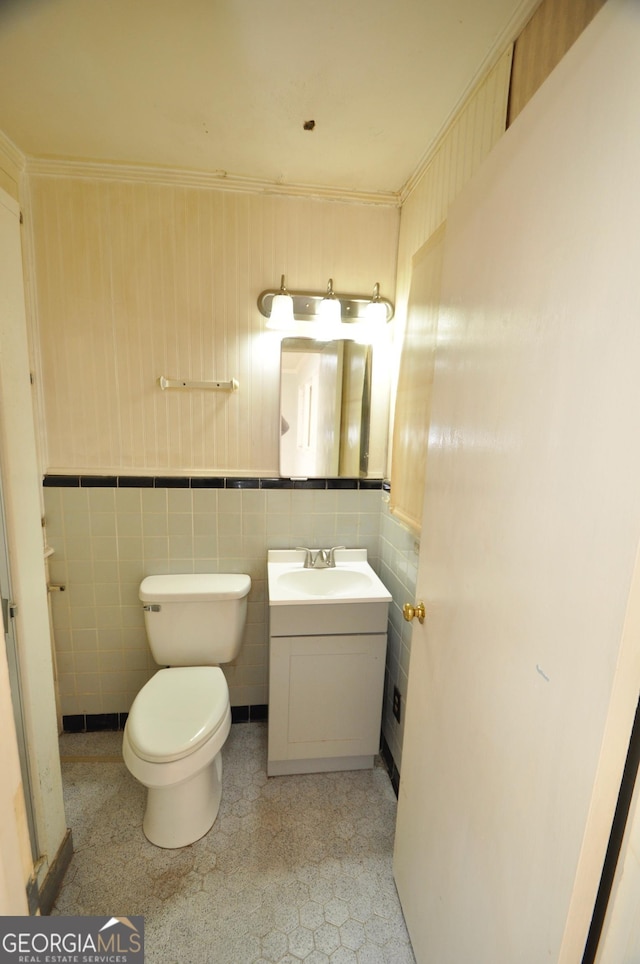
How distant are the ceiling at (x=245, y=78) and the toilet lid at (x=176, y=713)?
1.95 metres

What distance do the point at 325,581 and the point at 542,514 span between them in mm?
1293

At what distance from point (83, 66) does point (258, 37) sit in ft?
1.64

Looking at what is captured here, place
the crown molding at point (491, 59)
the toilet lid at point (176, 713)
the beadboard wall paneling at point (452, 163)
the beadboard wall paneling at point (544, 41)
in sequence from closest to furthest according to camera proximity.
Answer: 1. the beadboard wall paneling at point (544, 41)
2. the crown molding at point (491, 59)
3. the beadboard wall paneling at point (452, 163)
4. the toilet lid at point (176, 713)

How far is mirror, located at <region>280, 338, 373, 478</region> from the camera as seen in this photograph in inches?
68.5

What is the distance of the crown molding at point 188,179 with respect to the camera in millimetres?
1510

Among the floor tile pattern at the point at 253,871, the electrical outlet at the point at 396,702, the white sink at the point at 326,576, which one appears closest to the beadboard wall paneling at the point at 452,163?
the white sink at the point at 326,576

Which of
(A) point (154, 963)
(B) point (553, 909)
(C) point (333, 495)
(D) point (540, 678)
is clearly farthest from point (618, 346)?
(A) point (154, 963)

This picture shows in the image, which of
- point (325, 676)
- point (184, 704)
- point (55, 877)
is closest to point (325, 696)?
point (325, 676)

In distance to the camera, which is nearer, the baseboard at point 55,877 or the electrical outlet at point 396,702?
the baseboard at point 55,877

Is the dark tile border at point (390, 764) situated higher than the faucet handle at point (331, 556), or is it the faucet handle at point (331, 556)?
the faucet handle at point (331, 556)

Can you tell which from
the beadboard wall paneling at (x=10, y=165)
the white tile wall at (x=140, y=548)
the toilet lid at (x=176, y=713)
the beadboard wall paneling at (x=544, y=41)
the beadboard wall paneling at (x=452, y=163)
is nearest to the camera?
the beadboard wall paneling at (x=544, y=41)

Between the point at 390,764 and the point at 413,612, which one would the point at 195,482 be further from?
the point at 390,764

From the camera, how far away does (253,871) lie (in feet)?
4.36

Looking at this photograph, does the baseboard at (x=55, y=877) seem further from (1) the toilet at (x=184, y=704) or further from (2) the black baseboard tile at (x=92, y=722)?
(2) the black baseboard tile at (x=92, y=722)
